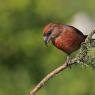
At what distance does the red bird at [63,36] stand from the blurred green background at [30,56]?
12.6 ft

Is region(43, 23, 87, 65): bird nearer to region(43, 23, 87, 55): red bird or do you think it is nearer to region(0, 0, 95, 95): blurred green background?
region(43, 23, 87, 55): red bird

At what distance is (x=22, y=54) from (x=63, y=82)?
3.95 ft

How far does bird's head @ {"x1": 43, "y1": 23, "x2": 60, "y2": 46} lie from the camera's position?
3.59 metres

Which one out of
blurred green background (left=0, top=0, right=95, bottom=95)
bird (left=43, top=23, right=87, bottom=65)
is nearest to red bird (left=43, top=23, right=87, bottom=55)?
bird (left=43, top=23, right=87, bottom=65)

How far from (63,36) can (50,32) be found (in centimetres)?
13

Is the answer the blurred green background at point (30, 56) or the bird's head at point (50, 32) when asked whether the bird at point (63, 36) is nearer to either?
the bird's head at point (50, 32)

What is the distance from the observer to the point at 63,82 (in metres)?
8.30

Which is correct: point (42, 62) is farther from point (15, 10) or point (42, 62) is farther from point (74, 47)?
point (74, 47)

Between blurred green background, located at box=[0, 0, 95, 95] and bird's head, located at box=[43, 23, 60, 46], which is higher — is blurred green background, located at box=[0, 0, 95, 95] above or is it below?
below

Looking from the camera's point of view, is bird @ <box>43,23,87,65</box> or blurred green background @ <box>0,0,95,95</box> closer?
bird @ <box>43,23,87,65</box>

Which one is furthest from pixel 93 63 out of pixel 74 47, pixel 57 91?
pixel 57 91

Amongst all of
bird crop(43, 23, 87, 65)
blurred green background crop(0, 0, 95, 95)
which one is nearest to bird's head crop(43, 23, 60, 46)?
bird crop(43, 23, 87, 65)

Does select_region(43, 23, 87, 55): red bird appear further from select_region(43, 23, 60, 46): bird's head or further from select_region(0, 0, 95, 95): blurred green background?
select_region(0, 0, 95, 95): blurred green background

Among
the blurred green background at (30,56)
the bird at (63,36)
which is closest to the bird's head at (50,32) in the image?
the bird at (63,36)
